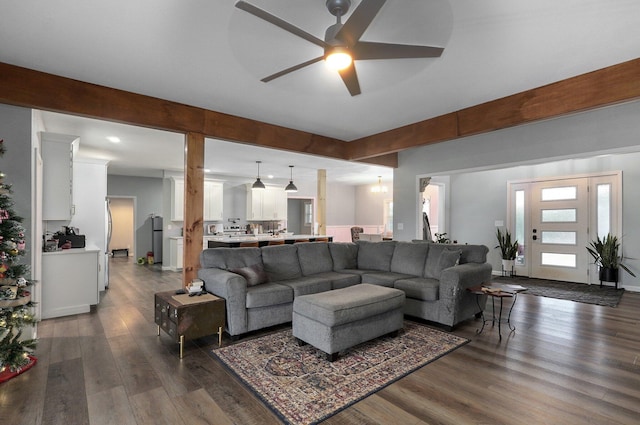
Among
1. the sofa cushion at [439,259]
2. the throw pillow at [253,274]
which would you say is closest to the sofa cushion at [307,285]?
the throw pillow at [253,274]

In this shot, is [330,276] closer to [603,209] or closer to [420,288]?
[420,288]

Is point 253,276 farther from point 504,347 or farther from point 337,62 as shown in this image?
point 504,347

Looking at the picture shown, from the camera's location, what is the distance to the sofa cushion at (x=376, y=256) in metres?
4.79

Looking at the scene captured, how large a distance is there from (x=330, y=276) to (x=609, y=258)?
17.3ft

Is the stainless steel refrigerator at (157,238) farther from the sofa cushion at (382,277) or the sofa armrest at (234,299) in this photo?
the sofa cushion at (382,277)

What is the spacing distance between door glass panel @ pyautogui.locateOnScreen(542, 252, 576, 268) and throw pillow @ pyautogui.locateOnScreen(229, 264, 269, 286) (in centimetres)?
613

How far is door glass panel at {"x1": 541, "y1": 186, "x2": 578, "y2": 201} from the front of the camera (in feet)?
20.9

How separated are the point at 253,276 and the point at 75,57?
2.63 meters

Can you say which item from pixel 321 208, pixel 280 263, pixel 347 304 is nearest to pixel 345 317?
pixel 347 304

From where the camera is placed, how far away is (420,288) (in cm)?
378

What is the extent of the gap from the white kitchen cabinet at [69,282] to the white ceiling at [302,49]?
1.83 metres

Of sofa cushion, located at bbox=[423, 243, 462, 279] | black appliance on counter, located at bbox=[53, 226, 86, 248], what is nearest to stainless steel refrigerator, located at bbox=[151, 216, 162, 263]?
black appliance on counter, located at bbox=[53, 226, 86, 248]

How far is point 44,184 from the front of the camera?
14.1ft

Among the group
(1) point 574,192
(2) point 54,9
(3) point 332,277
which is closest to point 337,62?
(2) point 54,9
